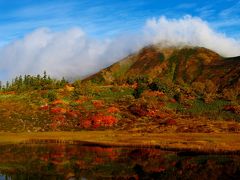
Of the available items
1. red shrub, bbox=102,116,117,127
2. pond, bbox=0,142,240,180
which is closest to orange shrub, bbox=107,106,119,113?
red shrub, bbox=102,116,117,127

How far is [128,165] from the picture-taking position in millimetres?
53812

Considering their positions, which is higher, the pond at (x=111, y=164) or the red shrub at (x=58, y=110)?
the red shrub at (x=58, y=110)

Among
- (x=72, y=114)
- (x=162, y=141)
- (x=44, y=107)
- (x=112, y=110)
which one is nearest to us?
(x=162, y=141)

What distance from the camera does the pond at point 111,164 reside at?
4738 cm

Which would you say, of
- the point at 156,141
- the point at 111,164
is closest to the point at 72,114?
the point at 156,141

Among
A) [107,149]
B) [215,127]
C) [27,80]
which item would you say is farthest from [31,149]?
[27,80]

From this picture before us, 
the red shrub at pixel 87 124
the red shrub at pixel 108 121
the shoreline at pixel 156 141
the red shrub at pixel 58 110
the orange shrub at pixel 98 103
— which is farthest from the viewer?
the orange shrub at pixel 98 103

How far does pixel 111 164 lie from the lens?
5447cm

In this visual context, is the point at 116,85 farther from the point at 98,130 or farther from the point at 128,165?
the point at 128,165

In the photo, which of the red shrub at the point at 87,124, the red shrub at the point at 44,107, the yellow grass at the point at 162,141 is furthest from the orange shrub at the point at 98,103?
the yellow grass at the point at 162,141

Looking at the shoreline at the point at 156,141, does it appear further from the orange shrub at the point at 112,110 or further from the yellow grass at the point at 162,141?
the orange shrub at the point at 112,110

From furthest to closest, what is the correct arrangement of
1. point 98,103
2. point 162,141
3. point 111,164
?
point 98,103, point 162,141, point 111,164

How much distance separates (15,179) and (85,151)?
22.4 meters

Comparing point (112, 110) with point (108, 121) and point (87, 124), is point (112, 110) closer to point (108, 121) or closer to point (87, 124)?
point (108, 121)
